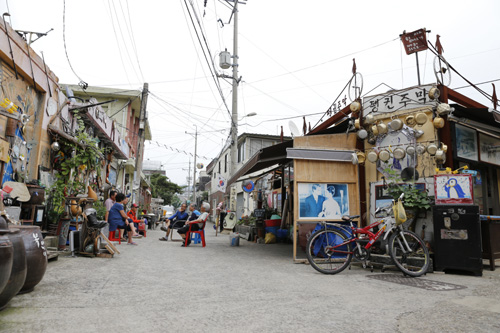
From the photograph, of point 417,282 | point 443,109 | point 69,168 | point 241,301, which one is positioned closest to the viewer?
point 241,301

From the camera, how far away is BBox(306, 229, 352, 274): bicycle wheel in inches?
231

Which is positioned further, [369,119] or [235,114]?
[235,114]

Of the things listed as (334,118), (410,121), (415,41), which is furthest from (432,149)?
(415,41)

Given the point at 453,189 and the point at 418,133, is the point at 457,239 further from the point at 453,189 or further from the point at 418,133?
the point at 418,133

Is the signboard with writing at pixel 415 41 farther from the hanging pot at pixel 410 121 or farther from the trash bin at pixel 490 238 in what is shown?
the trash bin at pixel 490 238

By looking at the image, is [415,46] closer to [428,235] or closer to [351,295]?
[428,235]

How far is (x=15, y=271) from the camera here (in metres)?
3.09

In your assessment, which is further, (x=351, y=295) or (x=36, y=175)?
(x=36, y=175)

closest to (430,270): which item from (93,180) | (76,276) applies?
(76,276)

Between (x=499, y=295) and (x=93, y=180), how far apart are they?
1170cm

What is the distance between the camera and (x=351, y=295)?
4.32 metres

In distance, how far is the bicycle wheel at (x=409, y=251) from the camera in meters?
5.73

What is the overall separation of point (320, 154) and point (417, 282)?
346 cm

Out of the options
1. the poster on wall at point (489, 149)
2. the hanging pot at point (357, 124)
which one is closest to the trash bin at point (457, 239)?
the hanging pot at point (357, 124)
